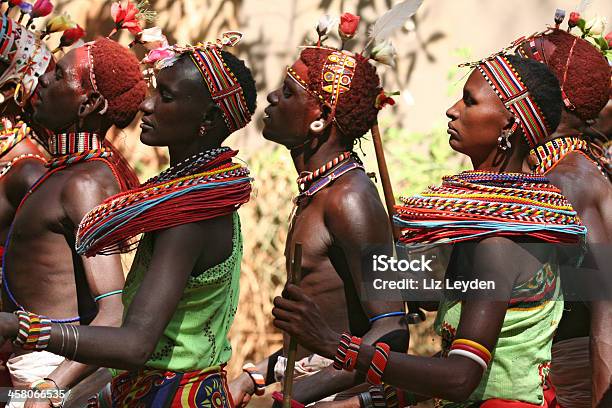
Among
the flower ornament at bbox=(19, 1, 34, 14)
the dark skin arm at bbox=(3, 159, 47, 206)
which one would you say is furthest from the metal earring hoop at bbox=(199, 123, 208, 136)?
the flower ornament at bbox=(19, 1, 34, 14)

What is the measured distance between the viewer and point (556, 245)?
3.70m

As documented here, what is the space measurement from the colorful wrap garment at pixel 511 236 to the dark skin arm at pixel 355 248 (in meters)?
0.60

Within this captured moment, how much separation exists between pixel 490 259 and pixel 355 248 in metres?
1.04

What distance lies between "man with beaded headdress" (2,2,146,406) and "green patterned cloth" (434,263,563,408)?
1686mm

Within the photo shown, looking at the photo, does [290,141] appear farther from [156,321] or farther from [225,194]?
[156,321]

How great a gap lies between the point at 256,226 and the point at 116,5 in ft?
9.56

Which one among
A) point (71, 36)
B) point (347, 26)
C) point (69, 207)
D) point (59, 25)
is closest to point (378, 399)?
point (69, 207)

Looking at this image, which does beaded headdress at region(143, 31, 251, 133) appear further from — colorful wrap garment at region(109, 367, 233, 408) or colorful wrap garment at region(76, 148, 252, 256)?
colorful wrap garment at region(109, 367, 233, 408)

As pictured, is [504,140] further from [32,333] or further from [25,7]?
[25,7]

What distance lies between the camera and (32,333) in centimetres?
325

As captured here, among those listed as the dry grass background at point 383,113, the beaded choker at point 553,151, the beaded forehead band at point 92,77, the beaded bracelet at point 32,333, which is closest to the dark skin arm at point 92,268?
the beaded forehead band at point 92,77

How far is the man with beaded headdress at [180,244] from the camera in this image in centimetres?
346

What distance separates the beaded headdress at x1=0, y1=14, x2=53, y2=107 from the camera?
576 cm

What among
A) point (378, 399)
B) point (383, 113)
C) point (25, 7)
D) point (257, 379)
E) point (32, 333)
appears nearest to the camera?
point (32, 333)
